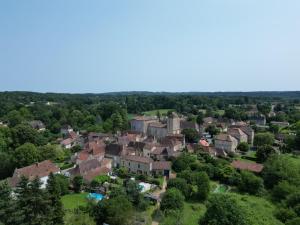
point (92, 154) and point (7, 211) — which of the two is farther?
point (92, 154)

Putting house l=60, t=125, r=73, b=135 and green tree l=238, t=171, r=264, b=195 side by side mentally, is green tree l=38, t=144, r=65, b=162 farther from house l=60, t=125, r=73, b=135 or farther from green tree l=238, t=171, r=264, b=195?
green tree l=238, t=171, r=264, b=195

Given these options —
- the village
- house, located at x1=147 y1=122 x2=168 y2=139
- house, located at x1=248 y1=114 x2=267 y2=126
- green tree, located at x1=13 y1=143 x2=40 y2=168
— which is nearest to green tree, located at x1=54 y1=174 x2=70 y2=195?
the village

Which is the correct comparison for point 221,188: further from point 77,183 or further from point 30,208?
point 30,208

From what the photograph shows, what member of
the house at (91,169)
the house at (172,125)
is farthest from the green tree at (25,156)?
the house at (172,125)

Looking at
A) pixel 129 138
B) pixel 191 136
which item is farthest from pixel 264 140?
pixel 129 138

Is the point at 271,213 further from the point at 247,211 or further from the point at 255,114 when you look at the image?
the point at 255,114

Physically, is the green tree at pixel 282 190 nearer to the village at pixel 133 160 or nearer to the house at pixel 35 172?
the village at pixel 133 160

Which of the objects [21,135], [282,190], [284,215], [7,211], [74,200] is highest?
[21,135]

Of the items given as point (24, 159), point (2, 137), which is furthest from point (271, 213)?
point (2, 137)
